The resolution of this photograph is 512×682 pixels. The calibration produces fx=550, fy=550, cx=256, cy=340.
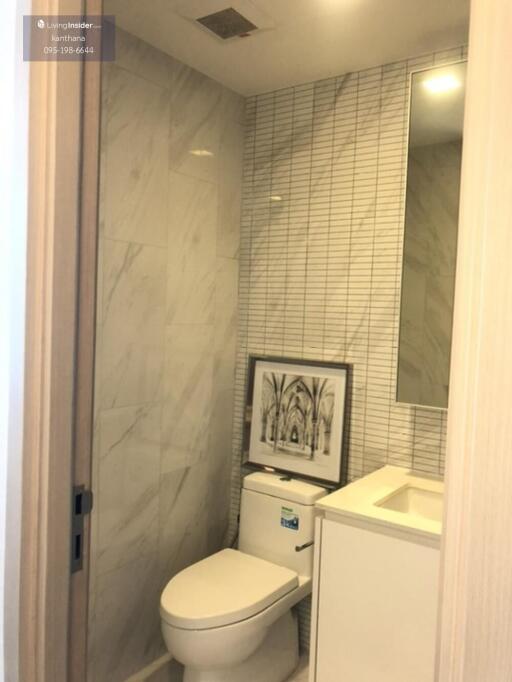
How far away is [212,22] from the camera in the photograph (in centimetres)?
186

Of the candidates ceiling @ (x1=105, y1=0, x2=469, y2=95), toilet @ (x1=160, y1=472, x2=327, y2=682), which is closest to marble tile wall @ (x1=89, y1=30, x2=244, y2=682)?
ceiling @ (x1=105, y1=0, x2=469, y2=95)

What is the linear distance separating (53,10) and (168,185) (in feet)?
4.09

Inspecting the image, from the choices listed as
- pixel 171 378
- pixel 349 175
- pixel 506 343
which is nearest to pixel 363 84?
pixel 349 175

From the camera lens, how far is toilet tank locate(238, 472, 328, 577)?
214 centimetres

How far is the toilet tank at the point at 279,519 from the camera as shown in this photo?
2.14 metres

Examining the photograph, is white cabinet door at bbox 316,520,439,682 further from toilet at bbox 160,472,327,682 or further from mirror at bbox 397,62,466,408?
mirror at bbox 397,62,466,408

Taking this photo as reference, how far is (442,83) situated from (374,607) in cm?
174

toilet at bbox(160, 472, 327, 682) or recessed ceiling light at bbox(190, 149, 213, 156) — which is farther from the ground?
recessed ceiling light at bbox(190, 149, 213, 156)

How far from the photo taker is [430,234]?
199 cm

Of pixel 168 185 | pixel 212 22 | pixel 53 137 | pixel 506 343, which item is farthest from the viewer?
pixel 168 185

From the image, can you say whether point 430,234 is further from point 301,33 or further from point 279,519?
point 279,519

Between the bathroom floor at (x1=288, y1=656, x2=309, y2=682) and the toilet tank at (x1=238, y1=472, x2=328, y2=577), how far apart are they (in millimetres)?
440

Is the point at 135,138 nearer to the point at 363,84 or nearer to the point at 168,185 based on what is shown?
the point at 168,185

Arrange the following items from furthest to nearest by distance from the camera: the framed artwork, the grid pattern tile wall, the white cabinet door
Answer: the framed artwork → the grid pattern tile wall → the white cabinet door
